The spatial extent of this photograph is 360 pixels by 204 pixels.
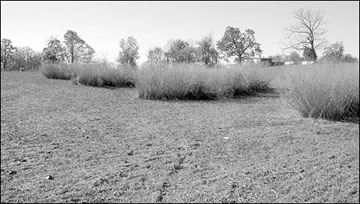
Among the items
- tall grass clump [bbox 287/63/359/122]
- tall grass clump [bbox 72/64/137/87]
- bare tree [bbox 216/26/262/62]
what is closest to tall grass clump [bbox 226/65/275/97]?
tall grass clump [bbox 287/63/359/122]

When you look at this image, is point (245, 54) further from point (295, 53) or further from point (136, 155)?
point (136, 155)

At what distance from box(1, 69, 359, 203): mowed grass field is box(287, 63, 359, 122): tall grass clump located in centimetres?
26

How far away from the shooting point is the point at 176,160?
255cm

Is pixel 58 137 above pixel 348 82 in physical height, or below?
below

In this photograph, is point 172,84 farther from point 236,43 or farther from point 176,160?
point 236,43

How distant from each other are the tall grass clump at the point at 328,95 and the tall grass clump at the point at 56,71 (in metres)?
12.6

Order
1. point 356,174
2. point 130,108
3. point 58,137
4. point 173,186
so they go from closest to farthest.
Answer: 1. point 173,186
2. point 356,174
3. point 58,137
4. point 130,108

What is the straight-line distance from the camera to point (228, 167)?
7.82ft

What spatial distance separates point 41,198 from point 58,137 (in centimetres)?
153

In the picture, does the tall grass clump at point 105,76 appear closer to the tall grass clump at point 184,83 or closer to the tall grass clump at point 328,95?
the tall grass clump at point 184,83

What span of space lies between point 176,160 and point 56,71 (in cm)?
1448

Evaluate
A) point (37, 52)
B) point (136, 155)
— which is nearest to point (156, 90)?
point (136, 155)

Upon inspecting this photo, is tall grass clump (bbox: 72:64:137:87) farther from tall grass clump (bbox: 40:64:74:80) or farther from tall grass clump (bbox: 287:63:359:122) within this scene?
tall grass clump (bbox: 287:63:359:122)

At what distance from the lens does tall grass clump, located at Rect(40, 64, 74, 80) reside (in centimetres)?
1443
